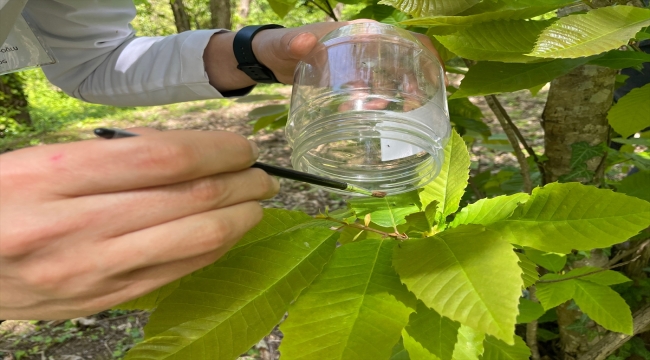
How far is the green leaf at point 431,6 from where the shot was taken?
0.63 m

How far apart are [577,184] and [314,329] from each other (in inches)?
12.9

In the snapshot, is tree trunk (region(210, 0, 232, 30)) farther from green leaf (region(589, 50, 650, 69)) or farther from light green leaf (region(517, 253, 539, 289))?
light green leaf (region(517, 253, 539, 289))

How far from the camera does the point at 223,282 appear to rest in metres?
0.54

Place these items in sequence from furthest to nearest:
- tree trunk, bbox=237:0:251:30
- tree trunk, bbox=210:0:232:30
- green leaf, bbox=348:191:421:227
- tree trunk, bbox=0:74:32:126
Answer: tree trunk, bbox=237:0:251:30, tree trunk, bbox=210:0:232:30, tree trunk, bbox=0:74:32:126, green leaf, bbox=348:191:421:227

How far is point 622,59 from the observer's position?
763 mm

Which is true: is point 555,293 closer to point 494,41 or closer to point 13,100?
point 494,41

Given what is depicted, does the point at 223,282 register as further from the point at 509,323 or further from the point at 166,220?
the point at 509,323

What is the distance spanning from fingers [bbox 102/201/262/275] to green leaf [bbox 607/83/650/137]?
2.51 ft

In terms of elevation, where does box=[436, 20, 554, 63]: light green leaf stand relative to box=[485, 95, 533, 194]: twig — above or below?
above

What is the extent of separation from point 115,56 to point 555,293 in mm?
1310

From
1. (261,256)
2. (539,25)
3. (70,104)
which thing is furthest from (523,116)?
(70,104)

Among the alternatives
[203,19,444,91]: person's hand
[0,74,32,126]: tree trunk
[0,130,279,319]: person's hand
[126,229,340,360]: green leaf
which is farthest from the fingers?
[0,74,32,126]: tree trunk

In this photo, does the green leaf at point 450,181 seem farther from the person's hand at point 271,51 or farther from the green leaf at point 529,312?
the green leaf at point 529,312

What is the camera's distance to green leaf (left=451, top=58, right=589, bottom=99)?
668mm
